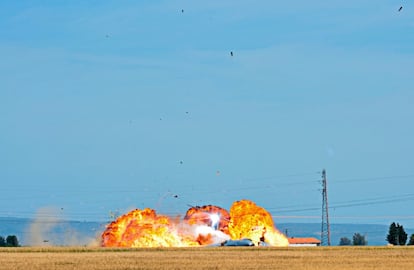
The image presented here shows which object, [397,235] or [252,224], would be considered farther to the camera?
[397,235]

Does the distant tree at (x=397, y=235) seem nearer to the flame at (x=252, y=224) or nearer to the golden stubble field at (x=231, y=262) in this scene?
the flame at (x=252, y=224)

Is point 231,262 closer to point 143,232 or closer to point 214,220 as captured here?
point 143,232

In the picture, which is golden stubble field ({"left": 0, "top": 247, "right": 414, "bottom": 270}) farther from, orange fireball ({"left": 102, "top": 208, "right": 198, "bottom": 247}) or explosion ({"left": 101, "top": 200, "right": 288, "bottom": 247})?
explosion ({"left": 101, "top": 200, "right": 288, "bottom": 247})

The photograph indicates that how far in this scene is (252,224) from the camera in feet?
490

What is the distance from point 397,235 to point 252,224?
141 ft

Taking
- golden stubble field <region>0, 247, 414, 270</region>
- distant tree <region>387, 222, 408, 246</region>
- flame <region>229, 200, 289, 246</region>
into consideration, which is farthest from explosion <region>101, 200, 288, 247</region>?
golden stubble field <region>0, 247, 414, 270</region>

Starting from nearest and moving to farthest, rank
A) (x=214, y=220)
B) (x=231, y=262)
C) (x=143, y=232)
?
1. (x=231, y=262)
2. (x=143, y=232)
3. (x=214, y=220)

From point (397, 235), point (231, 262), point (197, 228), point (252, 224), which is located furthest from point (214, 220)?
point (231, 262)

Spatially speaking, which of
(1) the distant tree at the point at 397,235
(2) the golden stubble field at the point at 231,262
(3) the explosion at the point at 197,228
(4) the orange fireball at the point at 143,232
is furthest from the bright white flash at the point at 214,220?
(2) the golden stubble field at the point at 231,262

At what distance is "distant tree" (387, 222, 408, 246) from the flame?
125 feet

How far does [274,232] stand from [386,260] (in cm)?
6925

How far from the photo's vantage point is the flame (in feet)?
486

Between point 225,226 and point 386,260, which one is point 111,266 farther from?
point 225,226

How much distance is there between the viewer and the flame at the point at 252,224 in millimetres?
148250
